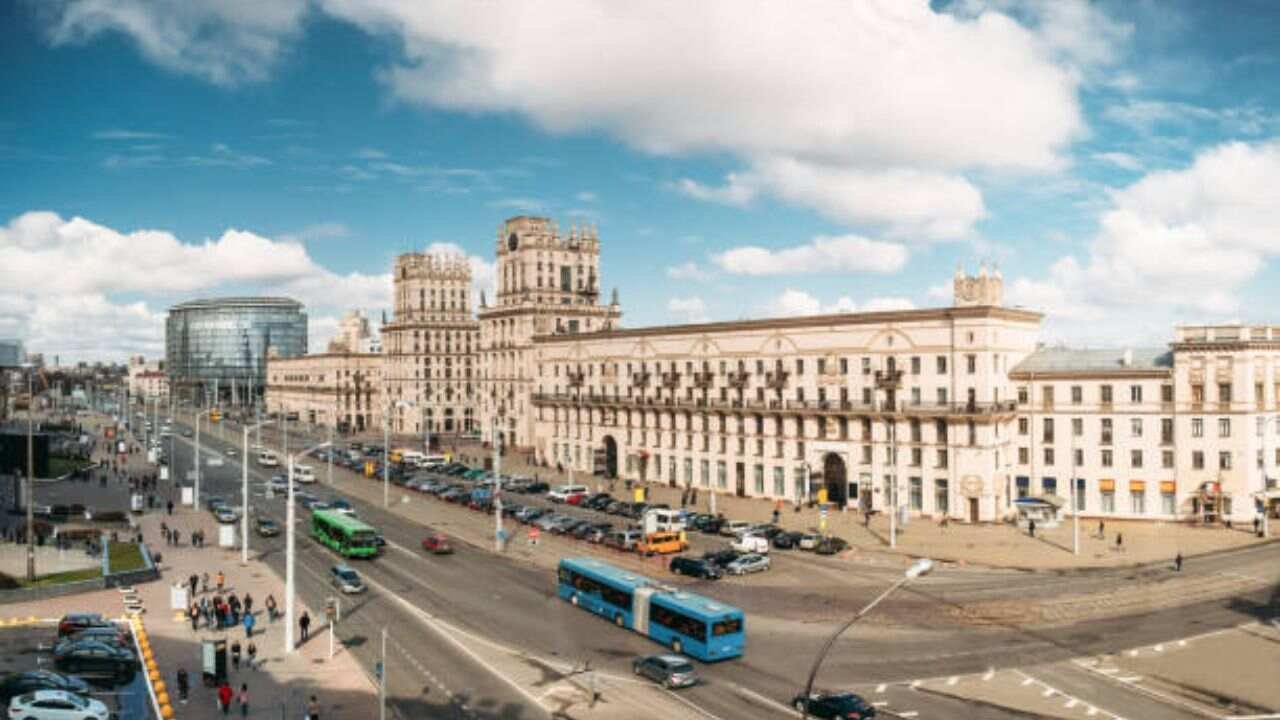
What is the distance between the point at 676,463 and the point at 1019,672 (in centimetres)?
6584

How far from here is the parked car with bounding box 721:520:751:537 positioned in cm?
7838

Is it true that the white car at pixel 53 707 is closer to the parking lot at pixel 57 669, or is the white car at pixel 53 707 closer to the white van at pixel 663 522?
the parking lot at pixel 57 669

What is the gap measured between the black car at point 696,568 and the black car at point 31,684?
34821 mm

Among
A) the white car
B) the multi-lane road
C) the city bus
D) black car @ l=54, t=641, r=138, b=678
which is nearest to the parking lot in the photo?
black car @ l=54, t=641, r=138, b=678

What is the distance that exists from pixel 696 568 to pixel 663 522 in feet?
47.8

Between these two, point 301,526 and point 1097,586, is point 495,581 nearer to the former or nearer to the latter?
point 301,526

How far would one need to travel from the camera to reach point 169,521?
3474 inches

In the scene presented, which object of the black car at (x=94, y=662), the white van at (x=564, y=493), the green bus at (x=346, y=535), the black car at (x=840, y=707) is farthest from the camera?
the white van at (x=564, y=493)

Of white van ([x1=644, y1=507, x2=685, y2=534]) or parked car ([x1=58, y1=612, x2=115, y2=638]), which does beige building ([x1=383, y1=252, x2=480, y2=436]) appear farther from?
parked car ([x1=58, y1=612, x2=115, y2=638])

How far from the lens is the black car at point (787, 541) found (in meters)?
73.2

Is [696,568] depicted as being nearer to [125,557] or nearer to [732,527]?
[732,527]

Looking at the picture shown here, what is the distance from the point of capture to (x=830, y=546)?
70.9 metres

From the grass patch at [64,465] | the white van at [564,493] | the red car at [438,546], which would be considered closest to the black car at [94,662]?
the red car at [438,546]

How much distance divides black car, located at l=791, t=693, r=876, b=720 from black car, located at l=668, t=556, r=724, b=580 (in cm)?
2545
